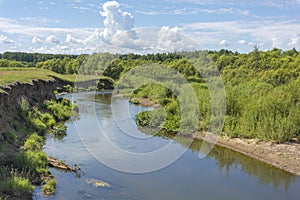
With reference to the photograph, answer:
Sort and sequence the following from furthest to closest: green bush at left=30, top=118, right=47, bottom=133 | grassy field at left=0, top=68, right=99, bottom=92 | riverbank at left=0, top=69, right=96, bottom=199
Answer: grassy field at left=0, top=68, right=99, bottom=92 → green bush at left=30, top=118, right=47, bottom=133 → riverbank at left=0, top=69, right=96, bottom=199

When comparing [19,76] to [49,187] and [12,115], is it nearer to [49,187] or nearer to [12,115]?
[12,115]

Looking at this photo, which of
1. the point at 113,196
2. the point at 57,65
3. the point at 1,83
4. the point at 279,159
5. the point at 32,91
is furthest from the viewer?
the point at 57,65

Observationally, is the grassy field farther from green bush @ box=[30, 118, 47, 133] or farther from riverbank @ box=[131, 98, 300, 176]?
riverbank @ box=[131, 98, 300, 176]

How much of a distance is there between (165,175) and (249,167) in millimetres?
5126

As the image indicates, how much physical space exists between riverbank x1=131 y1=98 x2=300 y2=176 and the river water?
1.94 feet

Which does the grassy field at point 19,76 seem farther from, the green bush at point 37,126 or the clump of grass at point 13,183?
the clump of grass at point 13,183

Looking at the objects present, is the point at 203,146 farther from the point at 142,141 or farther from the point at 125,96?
the point at 125,96

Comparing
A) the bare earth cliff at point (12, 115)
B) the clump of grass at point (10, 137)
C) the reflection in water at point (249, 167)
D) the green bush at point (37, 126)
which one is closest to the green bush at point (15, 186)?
A: the bare earth cliff at point (12, 115)

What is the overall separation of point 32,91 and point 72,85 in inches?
1408

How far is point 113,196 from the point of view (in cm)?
1346

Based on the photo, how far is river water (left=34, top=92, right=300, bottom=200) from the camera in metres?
14.1

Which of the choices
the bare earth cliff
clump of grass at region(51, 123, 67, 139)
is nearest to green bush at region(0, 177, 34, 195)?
the bare earth cliff

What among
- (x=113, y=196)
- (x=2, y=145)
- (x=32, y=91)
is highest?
(x=32, y=91)

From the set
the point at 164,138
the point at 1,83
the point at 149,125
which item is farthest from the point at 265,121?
the point at 1,83
